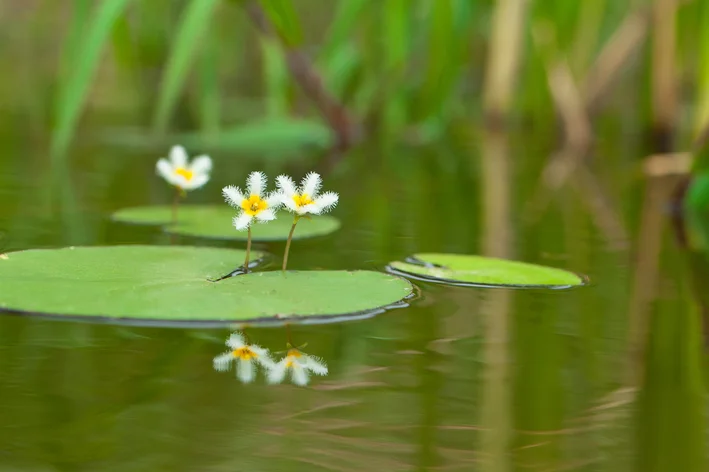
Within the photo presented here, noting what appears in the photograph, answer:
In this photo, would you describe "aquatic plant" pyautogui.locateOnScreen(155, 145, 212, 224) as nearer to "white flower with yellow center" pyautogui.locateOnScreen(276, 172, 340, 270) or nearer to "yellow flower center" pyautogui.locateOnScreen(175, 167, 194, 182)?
"yellow flower center" pyautogui.locateOnScreen(175, 167, 194, 182)

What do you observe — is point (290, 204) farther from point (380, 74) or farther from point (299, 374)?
point (380, 74)

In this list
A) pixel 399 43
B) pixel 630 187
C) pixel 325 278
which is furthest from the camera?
pixel 399 43

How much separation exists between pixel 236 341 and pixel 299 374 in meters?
0.09

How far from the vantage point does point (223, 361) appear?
75cm

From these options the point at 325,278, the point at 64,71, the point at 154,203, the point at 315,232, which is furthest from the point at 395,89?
the point at 325,278

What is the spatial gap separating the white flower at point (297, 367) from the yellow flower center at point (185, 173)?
1.94 ft

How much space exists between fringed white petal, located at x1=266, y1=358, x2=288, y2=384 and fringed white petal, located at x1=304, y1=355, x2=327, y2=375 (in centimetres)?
2

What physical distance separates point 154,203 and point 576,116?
1.63 metres

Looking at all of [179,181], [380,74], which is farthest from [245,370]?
Result: [380,74]

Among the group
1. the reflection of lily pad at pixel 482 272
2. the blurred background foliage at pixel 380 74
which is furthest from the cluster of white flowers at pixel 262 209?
the blurred background foliage at pixel 380 74

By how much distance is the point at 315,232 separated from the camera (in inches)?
53.3

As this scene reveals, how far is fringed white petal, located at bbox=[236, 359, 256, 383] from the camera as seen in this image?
713 millimetres

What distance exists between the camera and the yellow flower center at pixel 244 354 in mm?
763

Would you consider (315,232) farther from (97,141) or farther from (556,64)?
(556,64)
